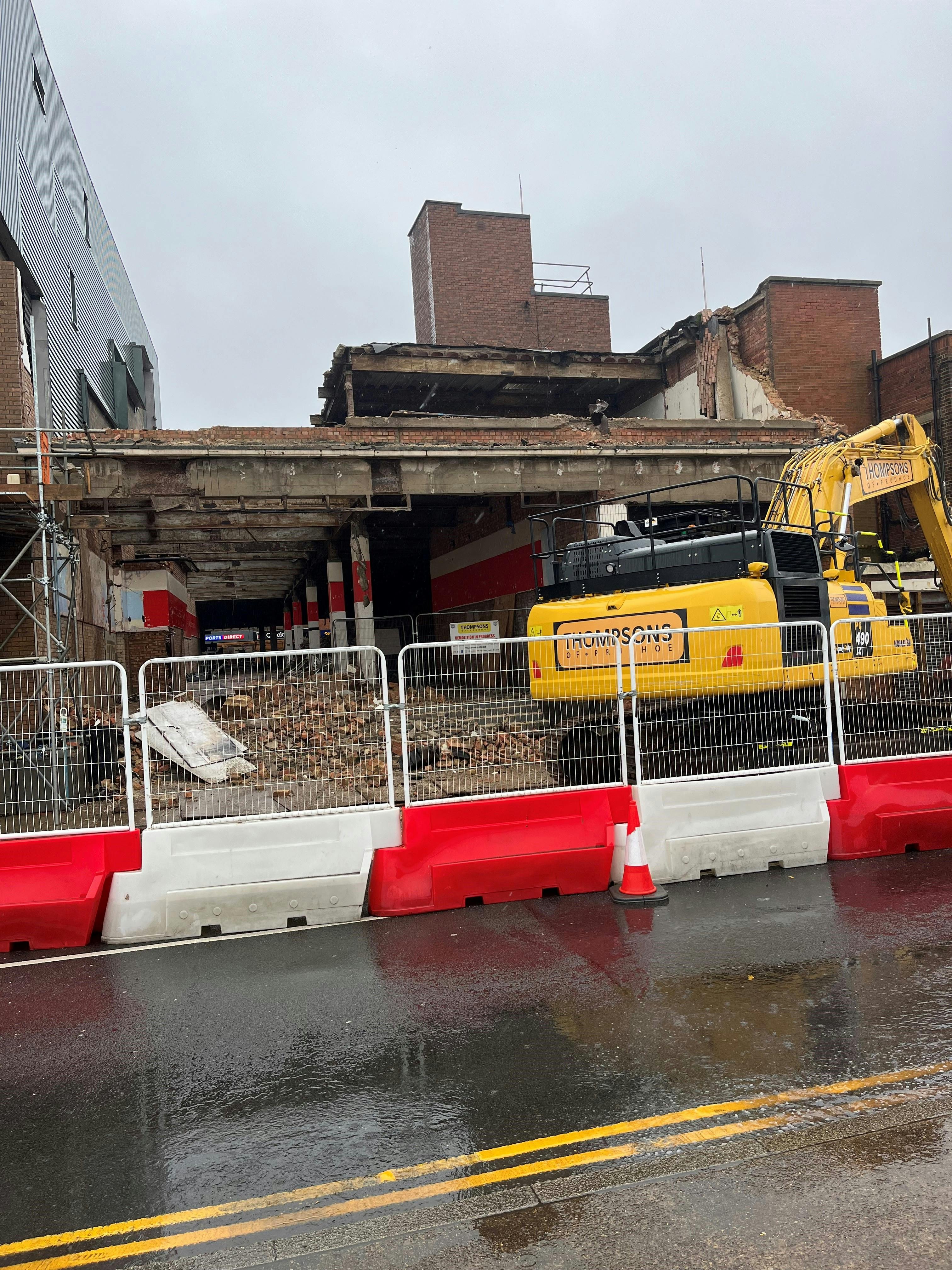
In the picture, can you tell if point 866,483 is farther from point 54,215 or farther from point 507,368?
point 54,215

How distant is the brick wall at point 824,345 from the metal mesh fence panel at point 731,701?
1953cm

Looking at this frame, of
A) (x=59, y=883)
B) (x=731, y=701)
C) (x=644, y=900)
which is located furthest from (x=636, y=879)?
(x=59, y=883)

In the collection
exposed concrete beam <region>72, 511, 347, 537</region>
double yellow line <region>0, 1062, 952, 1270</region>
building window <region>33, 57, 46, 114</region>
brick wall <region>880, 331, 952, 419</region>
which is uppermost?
building window <region>33, 57, 46, 114</region>

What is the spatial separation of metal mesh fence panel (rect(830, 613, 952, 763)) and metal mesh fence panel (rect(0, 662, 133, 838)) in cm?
657

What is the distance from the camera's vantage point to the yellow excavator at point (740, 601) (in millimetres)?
8961

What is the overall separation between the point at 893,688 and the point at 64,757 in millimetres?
8840

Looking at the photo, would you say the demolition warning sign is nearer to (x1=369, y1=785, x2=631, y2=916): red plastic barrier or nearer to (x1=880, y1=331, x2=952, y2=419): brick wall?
(x1=369, y1=785, x2=631, y2=916): red plastic barrier

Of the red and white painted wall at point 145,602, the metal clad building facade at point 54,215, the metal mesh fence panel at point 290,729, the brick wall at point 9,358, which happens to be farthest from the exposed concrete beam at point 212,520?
the metal mesh fence panel at point 290,729

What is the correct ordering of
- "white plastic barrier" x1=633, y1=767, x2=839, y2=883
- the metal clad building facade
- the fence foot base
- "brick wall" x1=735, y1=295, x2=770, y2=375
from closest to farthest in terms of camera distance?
the fence foot base
"white plastic barrier" x1=633, y1=767, x2=839, y2=883
the metal clad building facade
"brick wall" x1=735, y1=295, x2=770, y2=375

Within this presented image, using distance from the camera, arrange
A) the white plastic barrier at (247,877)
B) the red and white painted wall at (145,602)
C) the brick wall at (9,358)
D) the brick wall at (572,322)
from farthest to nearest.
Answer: the brick wall at (572,322) → the red and white painted wall at (145,602) → the brick wall at (9,358) → the white plastic barrier at (247,877)

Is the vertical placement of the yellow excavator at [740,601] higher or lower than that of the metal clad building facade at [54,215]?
lower

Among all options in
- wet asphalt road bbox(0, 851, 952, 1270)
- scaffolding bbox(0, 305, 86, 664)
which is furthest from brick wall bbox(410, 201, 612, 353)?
wet asphalt road bbox(0, 851, 952, 1270)

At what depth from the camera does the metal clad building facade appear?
1720 cm

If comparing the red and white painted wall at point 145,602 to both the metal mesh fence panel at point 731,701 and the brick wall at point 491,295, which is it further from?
the metal mesh fence panel at point 731,701
